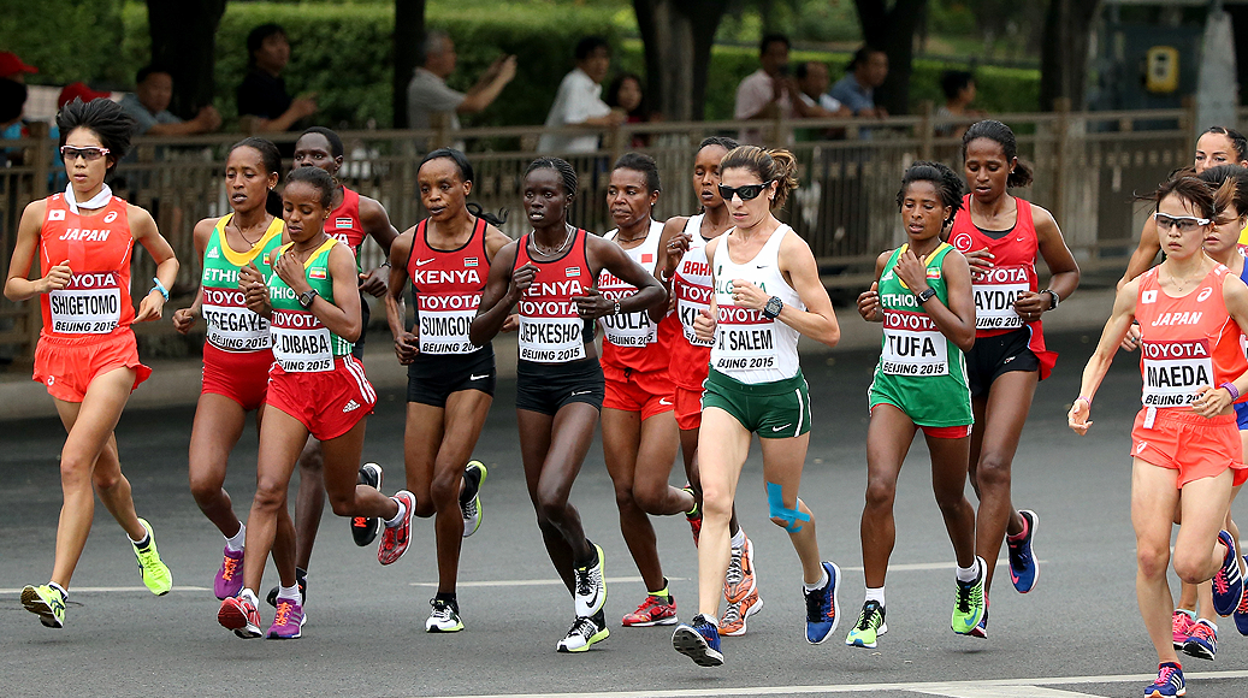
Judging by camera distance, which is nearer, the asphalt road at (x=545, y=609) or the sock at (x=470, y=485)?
the asphalt road at (x=545, y=609)

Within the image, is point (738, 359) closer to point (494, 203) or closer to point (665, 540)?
point (665, 540)

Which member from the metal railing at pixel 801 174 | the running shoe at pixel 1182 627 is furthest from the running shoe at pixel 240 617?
the metal railing at pixel 801 174

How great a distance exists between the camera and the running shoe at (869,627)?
768 cm

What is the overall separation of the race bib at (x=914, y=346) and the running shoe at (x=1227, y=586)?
4.64 ft

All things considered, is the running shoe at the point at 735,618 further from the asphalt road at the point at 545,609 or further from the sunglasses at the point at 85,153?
the sunglasses at the point at 85,153

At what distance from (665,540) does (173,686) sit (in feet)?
13.4

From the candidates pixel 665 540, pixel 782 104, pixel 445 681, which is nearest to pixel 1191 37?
pixel 782 104

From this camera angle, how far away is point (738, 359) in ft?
25.2

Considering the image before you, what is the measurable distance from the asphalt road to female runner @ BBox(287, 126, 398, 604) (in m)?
0.35

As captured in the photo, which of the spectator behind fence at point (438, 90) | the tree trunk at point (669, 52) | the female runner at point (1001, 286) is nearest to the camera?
the female runner at point (1001, 286)

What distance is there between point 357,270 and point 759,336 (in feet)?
6.08

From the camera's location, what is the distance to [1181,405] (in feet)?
23.4

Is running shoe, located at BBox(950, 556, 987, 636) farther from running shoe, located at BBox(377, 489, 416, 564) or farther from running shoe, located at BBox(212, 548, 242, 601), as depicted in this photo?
running shoe, located at BBox(212, 548, 242, 601)

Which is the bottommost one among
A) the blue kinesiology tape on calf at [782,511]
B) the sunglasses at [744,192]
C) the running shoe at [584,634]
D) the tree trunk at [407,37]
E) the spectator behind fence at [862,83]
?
the running shoe at [584,634]
